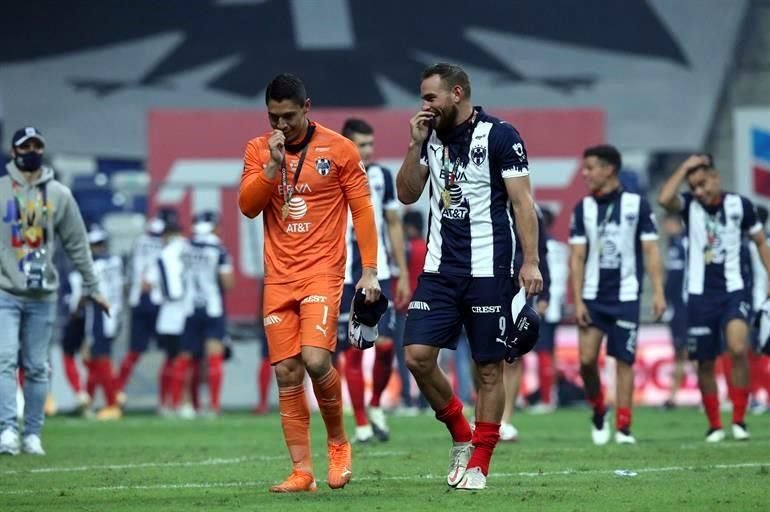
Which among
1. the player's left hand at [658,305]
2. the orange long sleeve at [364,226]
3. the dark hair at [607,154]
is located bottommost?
the player's left hand at [658,305]

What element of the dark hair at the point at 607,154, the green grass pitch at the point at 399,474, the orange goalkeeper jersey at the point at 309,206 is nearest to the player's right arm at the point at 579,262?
the dark hair at the point at 607,154

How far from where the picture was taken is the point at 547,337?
21.3m

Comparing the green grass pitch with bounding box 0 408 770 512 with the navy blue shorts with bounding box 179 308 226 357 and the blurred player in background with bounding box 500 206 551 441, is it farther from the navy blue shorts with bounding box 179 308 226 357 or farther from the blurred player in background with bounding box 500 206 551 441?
the navy blue shorts with bounding box 179 308 226 357

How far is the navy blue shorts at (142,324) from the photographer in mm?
22484

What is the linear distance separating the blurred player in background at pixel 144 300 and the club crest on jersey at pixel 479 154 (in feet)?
43.3

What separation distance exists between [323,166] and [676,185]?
17.0ft

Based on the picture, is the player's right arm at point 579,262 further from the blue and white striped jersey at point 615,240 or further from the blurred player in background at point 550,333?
the blurred player in background at point 550,333

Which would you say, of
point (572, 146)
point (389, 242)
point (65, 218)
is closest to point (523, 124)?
point (572, 146)

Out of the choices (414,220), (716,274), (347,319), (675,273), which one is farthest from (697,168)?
(675,273)

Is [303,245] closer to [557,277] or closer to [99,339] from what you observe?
[99,339]

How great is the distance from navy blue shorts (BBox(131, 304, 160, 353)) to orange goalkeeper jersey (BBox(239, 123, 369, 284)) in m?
13.3

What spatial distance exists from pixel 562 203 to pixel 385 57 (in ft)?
14.4

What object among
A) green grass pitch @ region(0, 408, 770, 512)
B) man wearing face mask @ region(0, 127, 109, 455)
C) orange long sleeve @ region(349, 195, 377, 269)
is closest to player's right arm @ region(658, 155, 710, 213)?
green grass pitch @ region(0, 408, 770, 512)

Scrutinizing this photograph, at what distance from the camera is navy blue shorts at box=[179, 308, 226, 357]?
21.7m
